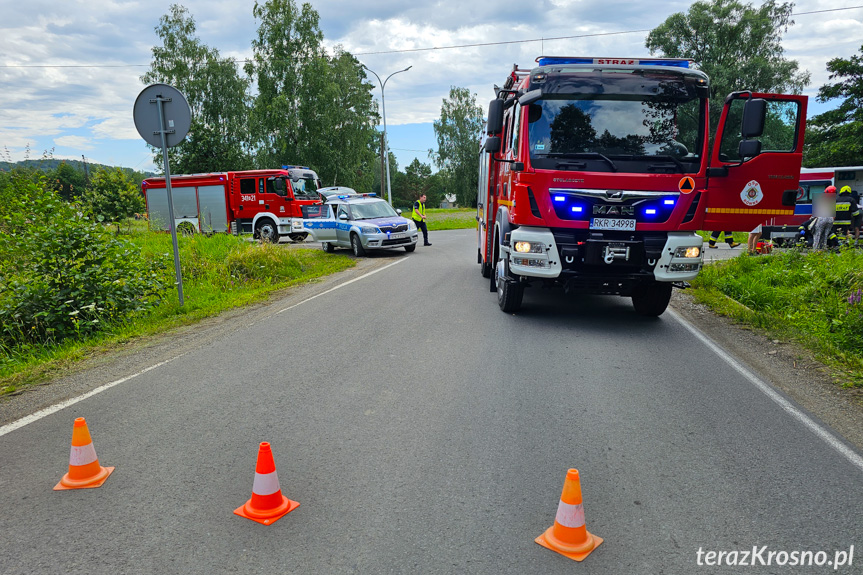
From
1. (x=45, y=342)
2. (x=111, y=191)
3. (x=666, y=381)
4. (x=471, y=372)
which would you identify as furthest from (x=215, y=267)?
(x=111, y=191)

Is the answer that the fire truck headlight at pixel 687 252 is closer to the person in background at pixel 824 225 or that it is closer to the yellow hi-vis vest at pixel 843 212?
the person in background at pixel 824 225

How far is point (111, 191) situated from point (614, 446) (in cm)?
5063

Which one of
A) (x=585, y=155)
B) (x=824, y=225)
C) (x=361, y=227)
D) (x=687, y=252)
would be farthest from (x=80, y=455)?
(x=824, y=225)

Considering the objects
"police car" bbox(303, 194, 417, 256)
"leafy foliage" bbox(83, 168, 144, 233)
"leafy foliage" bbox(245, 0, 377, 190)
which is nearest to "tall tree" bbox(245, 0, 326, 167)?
"leafy foliage" bbox(245, 0, 377, 190)

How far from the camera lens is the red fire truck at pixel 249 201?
22.9 meters

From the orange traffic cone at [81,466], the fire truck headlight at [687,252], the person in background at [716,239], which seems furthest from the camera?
the person in background at [716,239]

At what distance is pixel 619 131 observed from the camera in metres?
7.10

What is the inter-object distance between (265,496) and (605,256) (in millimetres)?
5239

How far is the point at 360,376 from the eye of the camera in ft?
17.8

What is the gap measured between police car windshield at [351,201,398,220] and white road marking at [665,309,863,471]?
12.0 meters

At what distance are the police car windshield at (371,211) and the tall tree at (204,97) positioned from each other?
100.0ft

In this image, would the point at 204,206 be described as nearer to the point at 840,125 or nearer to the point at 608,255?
the point at 608,255

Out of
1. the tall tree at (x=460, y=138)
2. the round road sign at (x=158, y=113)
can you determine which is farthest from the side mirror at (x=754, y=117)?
the tall tree at (x=460, y=138)

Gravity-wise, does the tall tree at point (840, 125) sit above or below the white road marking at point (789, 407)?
above
